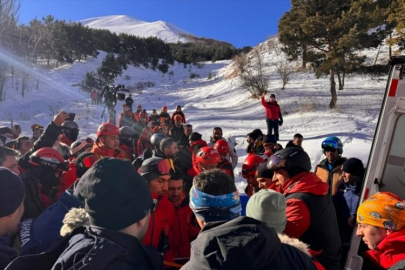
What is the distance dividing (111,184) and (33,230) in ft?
4.08

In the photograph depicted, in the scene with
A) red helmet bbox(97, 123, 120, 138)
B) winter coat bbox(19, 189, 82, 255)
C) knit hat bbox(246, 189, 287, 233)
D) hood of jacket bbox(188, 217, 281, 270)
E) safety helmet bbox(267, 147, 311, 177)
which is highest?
hood of jacket bbox(188, 217, 281, 270)

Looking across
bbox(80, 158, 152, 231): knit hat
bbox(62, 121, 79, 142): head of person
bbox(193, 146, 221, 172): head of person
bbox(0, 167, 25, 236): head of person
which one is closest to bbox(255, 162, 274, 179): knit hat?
bbox(193, 146, 221, 172): head of person

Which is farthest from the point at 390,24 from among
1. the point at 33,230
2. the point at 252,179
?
the point at 33,230

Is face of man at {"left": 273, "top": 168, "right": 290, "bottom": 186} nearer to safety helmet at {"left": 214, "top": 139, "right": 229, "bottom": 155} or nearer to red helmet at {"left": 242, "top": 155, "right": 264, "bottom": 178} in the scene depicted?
red helmet at {"left": 242, "top": 155, "right": 264, "bottom": 178}

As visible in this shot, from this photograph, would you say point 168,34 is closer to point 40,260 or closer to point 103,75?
point 103,75

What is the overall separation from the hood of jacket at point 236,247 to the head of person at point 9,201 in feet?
4.23

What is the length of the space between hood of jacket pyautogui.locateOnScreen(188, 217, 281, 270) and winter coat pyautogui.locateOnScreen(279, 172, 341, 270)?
3.82ft

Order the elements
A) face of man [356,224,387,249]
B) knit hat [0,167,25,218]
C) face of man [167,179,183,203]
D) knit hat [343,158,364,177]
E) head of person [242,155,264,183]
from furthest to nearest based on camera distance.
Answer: head of person [242,155,264,183] < knit hat [343,158,364,177] < face of man [167,179,183,203] < face of man [356,224,387,249] < knit hat [0,167,25,218]

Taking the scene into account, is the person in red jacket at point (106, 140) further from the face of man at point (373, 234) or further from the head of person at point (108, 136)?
the face of man at point (373, 234)

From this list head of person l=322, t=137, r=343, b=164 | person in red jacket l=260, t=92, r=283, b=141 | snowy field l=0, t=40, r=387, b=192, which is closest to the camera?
head of person l=322, t=137, r=343, b=164

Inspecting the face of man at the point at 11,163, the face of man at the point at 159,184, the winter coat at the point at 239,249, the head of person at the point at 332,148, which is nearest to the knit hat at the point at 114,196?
the winter coat at the point at 239,249

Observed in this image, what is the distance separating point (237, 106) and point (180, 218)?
66.9 feet

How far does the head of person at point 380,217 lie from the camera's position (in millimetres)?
2133

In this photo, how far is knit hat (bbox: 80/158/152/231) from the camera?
1.57 metres
